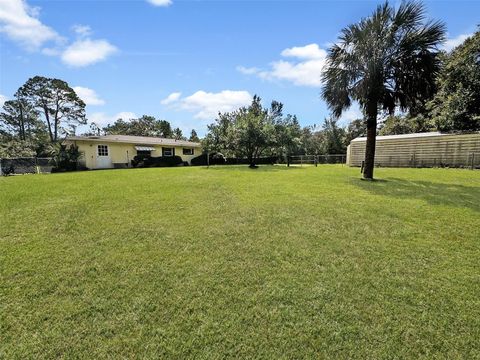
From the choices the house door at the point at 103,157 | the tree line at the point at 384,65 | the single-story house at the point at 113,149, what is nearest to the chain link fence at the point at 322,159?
the single-story house at the point at 113,149

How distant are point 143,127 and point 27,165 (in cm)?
3340

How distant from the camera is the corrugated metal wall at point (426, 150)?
15.1 meters

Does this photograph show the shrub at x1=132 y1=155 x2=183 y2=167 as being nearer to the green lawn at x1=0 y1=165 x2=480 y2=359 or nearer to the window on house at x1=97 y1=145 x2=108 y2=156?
the window on house at x1=97 y1=145 x2=108 y2=156

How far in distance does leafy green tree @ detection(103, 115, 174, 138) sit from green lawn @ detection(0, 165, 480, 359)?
4795 cm

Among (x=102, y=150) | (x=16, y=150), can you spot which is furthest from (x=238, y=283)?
(x=16, y=150)

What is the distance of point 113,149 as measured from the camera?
73.4ft

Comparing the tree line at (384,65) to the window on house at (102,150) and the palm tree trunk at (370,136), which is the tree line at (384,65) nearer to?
the palm tree trunk at (370,136)

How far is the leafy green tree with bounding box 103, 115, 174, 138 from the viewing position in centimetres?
4966

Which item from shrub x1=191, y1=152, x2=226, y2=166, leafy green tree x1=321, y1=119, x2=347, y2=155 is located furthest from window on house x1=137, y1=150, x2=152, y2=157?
leafy green tree x1=321, y1=119, x2=347, y2=155

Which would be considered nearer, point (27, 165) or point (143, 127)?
point (27, 165)

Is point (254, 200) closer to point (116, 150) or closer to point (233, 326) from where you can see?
point (233, 326)

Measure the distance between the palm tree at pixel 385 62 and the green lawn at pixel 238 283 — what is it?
622cm

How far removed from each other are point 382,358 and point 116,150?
960 inches

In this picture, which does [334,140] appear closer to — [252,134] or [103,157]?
[252,134]
